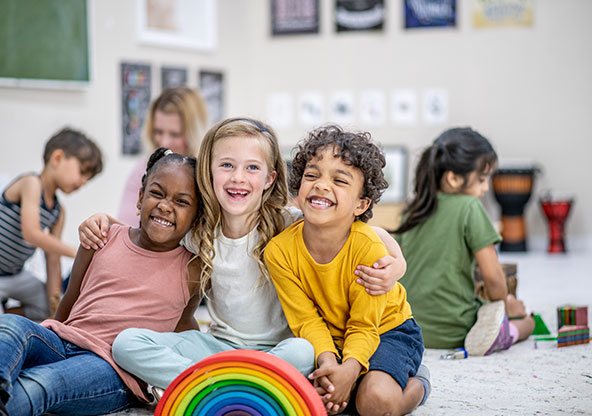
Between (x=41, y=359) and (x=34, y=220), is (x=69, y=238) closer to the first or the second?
(x=34, y=220)

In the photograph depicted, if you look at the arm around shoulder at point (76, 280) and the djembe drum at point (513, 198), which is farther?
the djembe drum at point (513, 198)

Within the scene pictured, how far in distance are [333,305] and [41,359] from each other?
780mm

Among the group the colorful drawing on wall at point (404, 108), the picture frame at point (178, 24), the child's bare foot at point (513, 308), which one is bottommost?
the child's bare foot at point (513, 308)

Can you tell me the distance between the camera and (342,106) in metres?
6.75

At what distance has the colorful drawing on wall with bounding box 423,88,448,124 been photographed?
6539mm

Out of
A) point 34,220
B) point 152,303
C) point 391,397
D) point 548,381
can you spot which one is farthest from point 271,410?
point 34,220

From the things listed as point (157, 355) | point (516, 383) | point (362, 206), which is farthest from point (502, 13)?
point (157, 355)

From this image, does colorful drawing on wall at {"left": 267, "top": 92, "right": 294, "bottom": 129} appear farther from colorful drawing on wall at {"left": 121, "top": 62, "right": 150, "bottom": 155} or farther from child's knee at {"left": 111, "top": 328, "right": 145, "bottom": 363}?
child's knee at {"left": 111, "top": 328, "right": 145, "bottom": 363}

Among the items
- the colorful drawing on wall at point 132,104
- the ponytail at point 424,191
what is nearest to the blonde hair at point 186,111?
the ponytail at point 424,191

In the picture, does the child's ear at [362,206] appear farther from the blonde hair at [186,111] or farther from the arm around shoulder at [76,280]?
the blonde hair at [186,111]

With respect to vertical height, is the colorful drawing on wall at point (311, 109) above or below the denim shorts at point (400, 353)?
above

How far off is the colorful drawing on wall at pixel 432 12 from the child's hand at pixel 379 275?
5219mm

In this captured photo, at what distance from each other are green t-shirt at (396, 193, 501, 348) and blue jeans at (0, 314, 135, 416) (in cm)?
120

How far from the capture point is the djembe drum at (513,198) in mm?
6164
